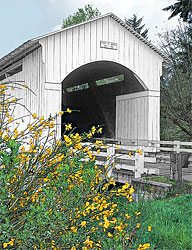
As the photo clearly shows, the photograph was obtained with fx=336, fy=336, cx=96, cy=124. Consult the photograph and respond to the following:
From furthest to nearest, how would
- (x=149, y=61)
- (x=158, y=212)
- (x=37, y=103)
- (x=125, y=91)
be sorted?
1. (x=125, y=91)
2. (x=149, y=61)
3. (x=37, y=103)
4. (x=158, y=212)

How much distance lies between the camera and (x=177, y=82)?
1334cm

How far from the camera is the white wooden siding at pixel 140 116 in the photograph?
10102 millimetres

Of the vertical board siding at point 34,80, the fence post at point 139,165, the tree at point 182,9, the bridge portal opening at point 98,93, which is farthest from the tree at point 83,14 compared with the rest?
the fence post at point 139,165

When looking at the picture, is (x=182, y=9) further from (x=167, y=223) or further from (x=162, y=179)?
(x=167, y=223)

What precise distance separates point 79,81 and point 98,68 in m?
3.25

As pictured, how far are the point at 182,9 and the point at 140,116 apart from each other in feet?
37.4

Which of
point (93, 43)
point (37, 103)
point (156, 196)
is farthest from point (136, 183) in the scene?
point (93, 43)

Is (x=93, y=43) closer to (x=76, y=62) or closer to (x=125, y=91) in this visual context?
(x=76, y=62)

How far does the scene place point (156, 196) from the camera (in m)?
6.27

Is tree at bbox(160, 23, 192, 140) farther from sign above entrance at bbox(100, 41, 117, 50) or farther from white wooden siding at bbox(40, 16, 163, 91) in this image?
sign above entrance at bbox(100, 41, 117, 50)

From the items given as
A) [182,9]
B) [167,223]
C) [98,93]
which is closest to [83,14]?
[182,9]

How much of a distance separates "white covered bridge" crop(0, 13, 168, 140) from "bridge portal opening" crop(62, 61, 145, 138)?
67mm

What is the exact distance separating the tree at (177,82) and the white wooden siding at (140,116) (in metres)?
2.50

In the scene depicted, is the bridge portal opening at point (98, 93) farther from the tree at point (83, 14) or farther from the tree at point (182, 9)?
the tree at point (83, 14)
